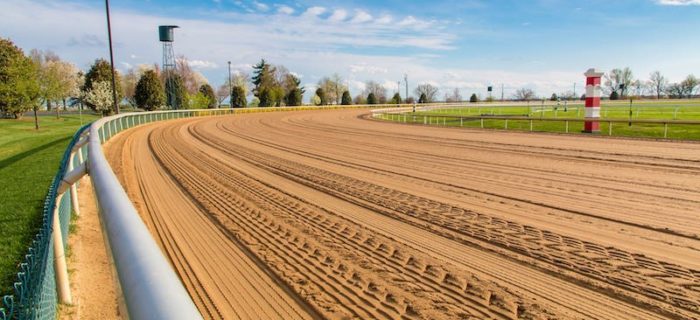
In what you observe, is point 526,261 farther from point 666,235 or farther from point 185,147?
point 185,147

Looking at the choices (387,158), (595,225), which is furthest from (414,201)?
(387,158)

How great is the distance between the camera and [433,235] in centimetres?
531

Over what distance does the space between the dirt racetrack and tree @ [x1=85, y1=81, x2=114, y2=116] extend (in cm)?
4467

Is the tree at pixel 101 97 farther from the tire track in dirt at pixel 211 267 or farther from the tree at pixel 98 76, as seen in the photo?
the tire track in dirt at pixel 211 267

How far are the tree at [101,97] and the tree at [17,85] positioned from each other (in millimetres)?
9448

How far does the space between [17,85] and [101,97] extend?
15.9 meters

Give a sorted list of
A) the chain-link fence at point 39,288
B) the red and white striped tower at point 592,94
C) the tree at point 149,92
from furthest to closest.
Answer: the tree at point 149,92 < the red and white striped tower at point 592,94 < the chain-link fence at point 39,288

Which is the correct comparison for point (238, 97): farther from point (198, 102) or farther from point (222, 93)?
point (222, 93)

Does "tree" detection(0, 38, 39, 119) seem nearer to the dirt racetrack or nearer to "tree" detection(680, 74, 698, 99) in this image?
the dirt racetrack

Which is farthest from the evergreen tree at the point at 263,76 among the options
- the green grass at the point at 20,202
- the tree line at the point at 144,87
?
the green grass at the point at 20,202

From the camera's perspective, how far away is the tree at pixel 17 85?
33.9 meters

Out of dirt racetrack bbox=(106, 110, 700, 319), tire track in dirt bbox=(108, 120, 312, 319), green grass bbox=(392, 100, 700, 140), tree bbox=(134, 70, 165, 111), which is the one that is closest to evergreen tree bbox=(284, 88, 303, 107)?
tree bbox=(134, 70, 165, 111)

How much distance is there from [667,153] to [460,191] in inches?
289

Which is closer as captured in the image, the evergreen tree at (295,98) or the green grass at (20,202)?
the green grass at (20,202)
